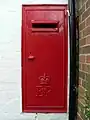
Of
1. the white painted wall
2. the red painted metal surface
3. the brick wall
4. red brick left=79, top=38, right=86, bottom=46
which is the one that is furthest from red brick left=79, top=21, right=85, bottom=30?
the white painted wall

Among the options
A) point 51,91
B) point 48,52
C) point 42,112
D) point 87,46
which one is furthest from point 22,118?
point 87,46

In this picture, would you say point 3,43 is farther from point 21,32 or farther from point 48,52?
point 48,52

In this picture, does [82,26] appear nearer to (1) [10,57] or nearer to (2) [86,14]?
(2) [86,14]

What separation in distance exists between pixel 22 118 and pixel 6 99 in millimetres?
310

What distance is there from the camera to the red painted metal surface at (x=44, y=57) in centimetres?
351

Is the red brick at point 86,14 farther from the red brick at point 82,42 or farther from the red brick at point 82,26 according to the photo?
the red brick at point 82,42

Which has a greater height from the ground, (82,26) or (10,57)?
(82,26)

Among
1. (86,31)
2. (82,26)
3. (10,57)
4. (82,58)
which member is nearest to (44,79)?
(10,57)

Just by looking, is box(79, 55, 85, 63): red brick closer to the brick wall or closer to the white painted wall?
the brick wall

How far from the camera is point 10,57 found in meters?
3.54

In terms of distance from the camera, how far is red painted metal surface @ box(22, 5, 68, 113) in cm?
351

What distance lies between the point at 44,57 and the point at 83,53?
2.34ft

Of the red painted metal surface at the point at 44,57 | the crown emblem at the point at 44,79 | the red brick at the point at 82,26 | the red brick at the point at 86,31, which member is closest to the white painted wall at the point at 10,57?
the red painted metal surface at the point at 44,57

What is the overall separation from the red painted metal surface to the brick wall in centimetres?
45
